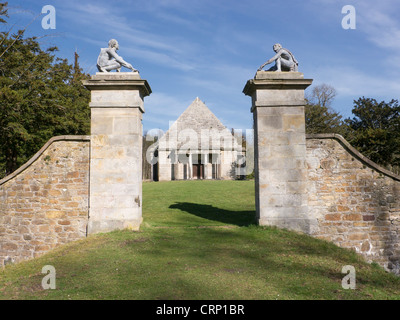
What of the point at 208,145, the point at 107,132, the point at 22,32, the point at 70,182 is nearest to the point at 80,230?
Result: the point at 70,182

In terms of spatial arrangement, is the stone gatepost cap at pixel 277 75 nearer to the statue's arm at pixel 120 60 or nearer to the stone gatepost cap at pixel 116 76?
the stone gatepost cap at pixel 116 76

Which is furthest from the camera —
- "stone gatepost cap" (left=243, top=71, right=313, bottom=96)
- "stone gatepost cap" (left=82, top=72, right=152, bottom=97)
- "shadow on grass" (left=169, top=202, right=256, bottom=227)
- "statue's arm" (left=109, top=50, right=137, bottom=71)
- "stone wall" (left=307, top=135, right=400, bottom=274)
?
"shadow on grass" (left=169, top=202, right=256, bottom=227)

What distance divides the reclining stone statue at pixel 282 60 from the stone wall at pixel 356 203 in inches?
80.7

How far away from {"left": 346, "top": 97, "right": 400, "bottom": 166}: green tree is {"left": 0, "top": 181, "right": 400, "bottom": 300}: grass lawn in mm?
18386

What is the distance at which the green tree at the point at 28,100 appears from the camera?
1224cm

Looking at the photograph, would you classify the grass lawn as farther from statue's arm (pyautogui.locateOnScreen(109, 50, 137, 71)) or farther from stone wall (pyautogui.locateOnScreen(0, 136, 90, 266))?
statue's arm (pyautogui.locateOnScreen(109, 50, 137, 71))

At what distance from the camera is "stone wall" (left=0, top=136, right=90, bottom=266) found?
320 inches

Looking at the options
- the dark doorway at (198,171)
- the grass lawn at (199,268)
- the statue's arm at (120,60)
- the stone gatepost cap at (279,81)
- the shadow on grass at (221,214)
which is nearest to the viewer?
the grass lawn at (199,268)

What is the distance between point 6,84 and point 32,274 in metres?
10.4

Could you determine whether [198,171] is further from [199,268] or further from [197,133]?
[199,268]

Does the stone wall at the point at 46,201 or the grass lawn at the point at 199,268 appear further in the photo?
the stone wall at the point at 46,201

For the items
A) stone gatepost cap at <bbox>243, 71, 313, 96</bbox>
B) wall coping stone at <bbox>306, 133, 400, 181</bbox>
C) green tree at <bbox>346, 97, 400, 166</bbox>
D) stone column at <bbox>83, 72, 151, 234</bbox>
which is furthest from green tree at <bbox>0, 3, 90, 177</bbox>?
green tree at <bbox>346, 97, 400, 166</bbox>

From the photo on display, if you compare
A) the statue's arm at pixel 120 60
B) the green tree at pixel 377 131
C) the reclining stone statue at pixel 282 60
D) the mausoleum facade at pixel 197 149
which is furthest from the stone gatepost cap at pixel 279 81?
the mausoleum facade at pixel 197 149
